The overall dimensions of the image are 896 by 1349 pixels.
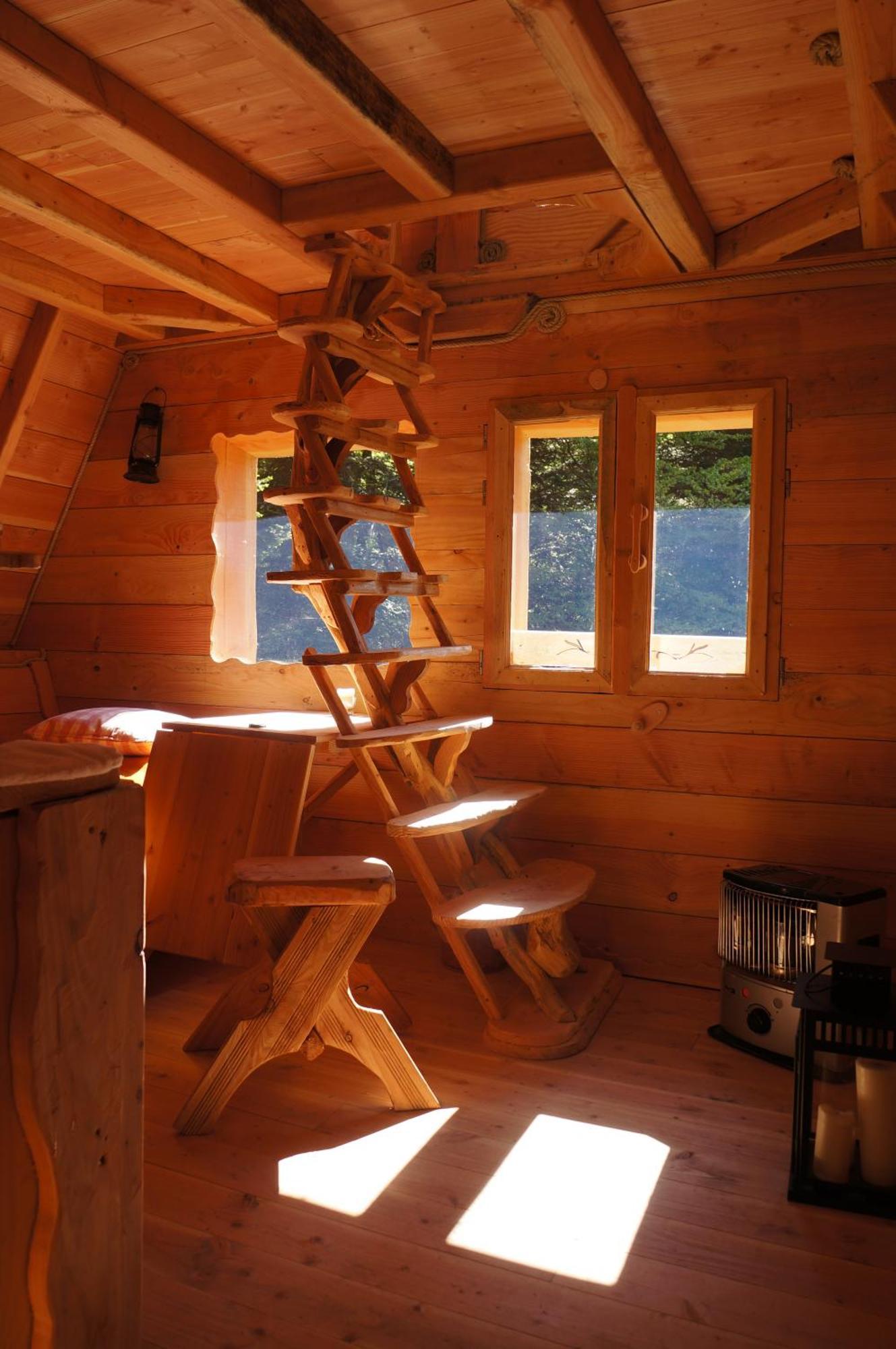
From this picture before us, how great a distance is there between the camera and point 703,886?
317cm

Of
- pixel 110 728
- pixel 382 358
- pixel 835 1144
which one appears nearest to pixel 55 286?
pixel 382 358

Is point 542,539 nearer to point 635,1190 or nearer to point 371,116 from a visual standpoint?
point 371,116

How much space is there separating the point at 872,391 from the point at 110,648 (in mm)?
2897

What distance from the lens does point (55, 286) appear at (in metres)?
3.35

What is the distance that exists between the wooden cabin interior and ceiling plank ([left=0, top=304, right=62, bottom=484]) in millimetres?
23

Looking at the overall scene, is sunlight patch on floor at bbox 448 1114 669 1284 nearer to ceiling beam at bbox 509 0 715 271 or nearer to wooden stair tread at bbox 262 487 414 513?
wooden stair tread at bbox 262 487 414 513

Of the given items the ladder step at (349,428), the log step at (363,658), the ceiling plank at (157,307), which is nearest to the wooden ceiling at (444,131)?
the ceiling plank at (157,307)

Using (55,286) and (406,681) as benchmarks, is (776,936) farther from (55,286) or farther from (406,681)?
(55,286)

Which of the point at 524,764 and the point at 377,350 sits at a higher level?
the point at 377,350

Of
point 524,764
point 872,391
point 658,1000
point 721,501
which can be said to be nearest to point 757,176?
point 872,391

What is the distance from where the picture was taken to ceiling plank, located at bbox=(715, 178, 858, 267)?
2619mm

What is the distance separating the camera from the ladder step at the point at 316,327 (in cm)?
271

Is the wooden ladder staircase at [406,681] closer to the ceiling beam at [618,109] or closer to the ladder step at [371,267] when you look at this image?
the ladder step at [371,267]

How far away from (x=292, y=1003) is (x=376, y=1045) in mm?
245
